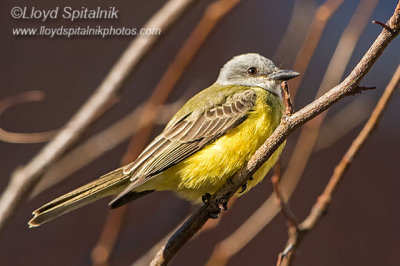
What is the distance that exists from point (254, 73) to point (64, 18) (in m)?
1.38

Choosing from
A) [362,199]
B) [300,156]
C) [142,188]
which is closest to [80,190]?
[142,188]

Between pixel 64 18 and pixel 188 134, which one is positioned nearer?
pixel 188 134

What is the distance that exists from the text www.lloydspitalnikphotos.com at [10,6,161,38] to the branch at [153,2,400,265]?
1.52m

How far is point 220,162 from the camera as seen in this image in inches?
148

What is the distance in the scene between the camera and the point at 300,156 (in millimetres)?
3809

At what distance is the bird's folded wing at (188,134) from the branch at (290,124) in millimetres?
623

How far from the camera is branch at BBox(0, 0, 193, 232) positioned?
250 cm

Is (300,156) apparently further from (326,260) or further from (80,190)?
(326,260)

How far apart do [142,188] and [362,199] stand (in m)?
2.68

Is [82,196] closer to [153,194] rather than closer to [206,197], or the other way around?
[206,197]

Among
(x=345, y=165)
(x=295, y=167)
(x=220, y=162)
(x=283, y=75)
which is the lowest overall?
(x=345, y=165)

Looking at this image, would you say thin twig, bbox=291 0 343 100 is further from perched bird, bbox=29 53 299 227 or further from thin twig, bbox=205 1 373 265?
perched bird, bbox=29 53 299 227

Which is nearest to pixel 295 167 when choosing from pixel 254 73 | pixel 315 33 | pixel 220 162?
pixel 220 162

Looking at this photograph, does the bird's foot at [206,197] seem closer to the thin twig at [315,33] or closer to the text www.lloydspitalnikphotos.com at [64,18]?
the thin twig at [315,33]
